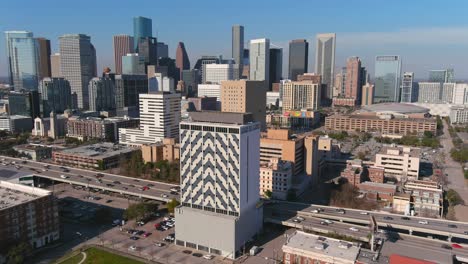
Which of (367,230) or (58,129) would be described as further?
(58,129)

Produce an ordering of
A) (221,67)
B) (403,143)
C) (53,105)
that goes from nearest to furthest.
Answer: (403,143) → (53,105) → (221,67)

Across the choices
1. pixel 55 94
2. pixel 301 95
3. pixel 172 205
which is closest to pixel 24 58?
pixel 55 94

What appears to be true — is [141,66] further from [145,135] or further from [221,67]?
[145,135]

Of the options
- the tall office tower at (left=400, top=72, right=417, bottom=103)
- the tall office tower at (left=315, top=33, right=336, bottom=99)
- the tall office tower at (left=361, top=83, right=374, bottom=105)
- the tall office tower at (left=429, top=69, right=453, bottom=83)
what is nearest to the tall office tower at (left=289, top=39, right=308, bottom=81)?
the tall office tower at (left=315, top=33, right=336, bottom=99)

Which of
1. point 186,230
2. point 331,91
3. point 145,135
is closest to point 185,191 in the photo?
point 186,230

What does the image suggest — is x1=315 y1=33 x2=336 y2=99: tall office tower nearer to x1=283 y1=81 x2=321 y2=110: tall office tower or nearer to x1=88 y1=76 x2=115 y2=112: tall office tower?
x1=283 y1=81 x2=321 y2=110: tall office tower

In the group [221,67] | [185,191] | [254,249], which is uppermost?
[221,67]

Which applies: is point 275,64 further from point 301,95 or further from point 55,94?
point 55,94
